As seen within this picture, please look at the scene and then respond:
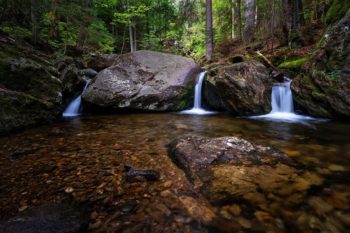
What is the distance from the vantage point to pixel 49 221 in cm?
205

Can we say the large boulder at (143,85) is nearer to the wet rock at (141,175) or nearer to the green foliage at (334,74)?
the green foliage at (334,74)

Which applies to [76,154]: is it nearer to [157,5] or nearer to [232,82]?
[232,82]

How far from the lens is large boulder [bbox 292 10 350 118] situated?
18.9ft

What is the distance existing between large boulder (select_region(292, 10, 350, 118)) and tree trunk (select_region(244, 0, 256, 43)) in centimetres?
897

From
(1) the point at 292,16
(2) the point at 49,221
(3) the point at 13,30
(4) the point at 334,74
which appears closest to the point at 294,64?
(4) the point at 334,74

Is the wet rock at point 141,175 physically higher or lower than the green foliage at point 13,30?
lower

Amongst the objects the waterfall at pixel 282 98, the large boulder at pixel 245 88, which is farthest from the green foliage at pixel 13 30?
the waterfall at pixel 282 98

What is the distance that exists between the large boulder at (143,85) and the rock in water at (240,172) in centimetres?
459

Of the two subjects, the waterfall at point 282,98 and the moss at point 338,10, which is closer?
the waterfall at point 282,98

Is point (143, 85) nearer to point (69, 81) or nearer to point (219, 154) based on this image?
point (69, 81)

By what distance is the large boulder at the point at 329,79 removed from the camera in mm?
5750

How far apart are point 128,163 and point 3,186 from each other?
1572 mm

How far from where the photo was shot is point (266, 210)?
2377 millimetres

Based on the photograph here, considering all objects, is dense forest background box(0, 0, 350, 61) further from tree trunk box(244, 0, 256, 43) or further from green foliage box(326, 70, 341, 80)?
green foliage box(326, 70, 341, 80)
